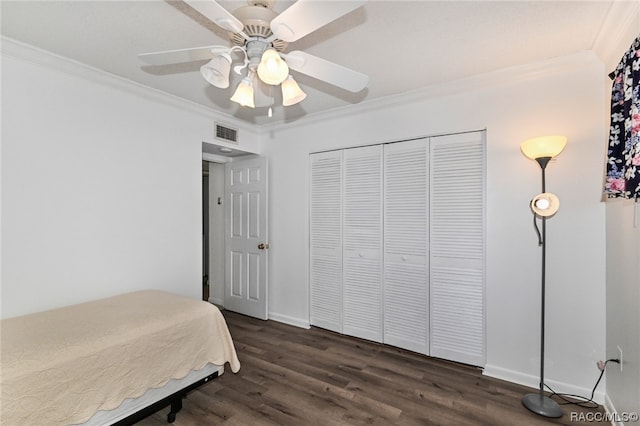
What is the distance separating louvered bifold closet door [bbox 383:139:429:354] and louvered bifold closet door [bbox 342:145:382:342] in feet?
0.30

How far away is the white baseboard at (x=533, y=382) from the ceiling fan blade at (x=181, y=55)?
3.05 meters

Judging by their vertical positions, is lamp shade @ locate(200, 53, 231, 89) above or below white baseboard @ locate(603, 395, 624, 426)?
above

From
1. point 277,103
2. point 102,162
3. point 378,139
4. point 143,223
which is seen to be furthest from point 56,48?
point 378,139

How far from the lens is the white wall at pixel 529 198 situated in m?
2.19

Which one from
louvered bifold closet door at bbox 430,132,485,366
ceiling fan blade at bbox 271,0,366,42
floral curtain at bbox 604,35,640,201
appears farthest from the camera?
louvered bifold closet door at bbox 430,132,485,366

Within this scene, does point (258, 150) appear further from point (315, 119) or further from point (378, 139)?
point (378, 139)

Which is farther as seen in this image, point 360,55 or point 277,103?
point 277,103

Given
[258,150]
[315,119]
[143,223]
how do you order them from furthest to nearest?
[258,150] → [315,119] → [143,223]

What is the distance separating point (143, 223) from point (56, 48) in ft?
4.76

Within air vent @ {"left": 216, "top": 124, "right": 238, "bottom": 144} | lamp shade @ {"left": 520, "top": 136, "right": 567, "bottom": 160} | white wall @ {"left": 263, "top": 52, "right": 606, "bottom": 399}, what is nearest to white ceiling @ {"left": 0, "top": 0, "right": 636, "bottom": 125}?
white wall @ {"left": 263, "top": 52, "right": 606, "bottom": 399}

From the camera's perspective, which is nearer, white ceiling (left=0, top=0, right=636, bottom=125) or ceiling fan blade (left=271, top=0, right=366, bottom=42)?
ceiling fan blade (left=271, top=0, right=366, bottom=42)

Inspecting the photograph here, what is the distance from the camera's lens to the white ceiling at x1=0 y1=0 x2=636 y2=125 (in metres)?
1.69

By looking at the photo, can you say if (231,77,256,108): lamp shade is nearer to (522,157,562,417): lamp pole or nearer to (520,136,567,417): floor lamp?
(520,136,567,417): floor lamp

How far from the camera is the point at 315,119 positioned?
3525mm
